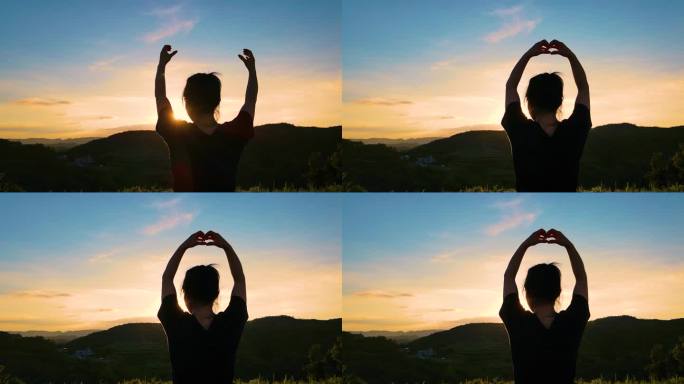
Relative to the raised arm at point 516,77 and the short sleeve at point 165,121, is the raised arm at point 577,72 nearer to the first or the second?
the raised arm at point 516,77

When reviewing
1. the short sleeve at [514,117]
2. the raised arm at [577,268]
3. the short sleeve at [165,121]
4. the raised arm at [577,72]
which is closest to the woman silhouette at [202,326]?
the short sleeve at [165,121]

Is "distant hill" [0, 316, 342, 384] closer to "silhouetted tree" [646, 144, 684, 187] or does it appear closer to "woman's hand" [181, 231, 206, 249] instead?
"woman's hand" [181, 231, 206, 249]

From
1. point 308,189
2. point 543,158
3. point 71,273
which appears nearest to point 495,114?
point 543,158

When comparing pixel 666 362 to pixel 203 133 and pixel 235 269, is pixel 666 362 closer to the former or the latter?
pixel 235 269

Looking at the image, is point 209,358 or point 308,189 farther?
point 308,189

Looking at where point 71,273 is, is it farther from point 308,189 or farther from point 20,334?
point 308,189

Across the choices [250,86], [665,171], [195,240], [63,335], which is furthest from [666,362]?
[63,335]
